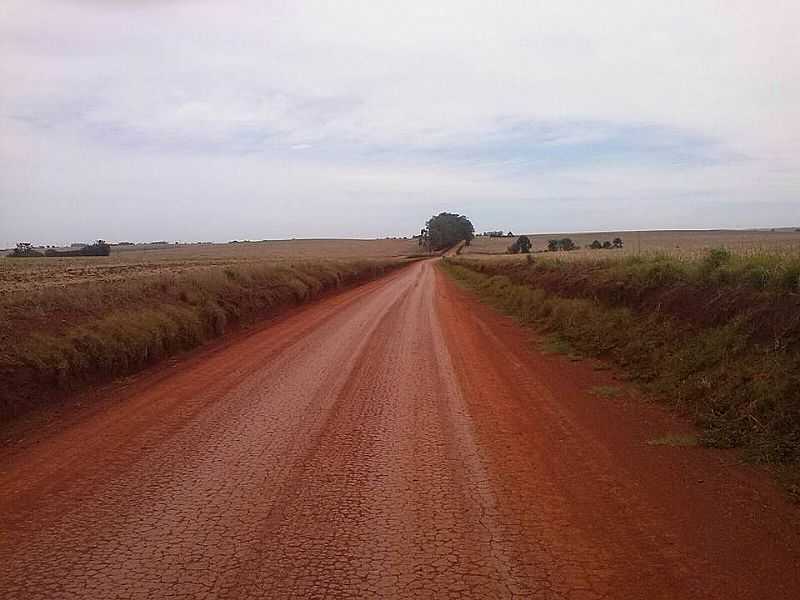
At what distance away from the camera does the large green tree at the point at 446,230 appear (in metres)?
139

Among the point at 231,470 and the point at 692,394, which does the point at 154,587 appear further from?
the point at 692,394

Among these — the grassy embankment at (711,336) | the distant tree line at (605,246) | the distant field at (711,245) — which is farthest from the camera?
the distant tree line at (605,246)

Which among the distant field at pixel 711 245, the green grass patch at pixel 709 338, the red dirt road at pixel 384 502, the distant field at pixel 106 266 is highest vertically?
the distant field at pixel 711 245

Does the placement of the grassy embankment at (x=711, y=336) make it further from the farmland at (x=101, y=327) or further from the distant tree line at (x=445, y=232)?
the distant tree line at (x=445, y=232)

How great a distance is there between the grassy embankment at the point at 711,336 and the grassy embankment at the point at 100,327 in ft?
26.9

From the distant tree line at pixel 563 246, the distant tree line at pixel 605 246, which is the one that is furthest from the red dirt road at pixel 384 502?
the distant tree line at pixel 563 246

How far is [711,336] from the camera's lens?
373 inches

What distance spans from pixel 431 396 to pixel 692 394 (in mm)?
3312

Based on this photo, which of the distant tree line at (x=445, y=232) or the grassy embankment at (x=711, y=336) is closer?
the grassy embankment at (x=711, y=336)

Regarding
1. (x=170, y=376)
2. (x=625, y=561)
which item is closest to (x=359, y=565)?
(x=625, y=561)

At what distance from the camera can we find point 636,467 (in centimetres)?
623

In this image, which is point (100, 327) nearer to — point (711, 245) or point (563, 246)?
point (711, 245)

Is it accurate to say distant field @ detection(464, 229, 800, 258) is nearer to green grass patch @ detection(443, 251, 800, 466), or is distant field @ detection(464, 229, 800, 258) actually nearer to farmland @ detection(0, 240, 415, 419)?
green grass patch @ detection(443, 251, 800, 466)

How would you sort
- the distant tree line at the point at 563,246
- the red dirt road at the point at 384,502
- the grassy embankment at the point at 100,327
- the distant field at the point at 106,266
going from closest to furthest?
the red dirt road at the point at 384,502 < the grassy embankment at the point at 100,327 < the distant field at the point at 106,266 < the distant tree line at the point at 563,246
